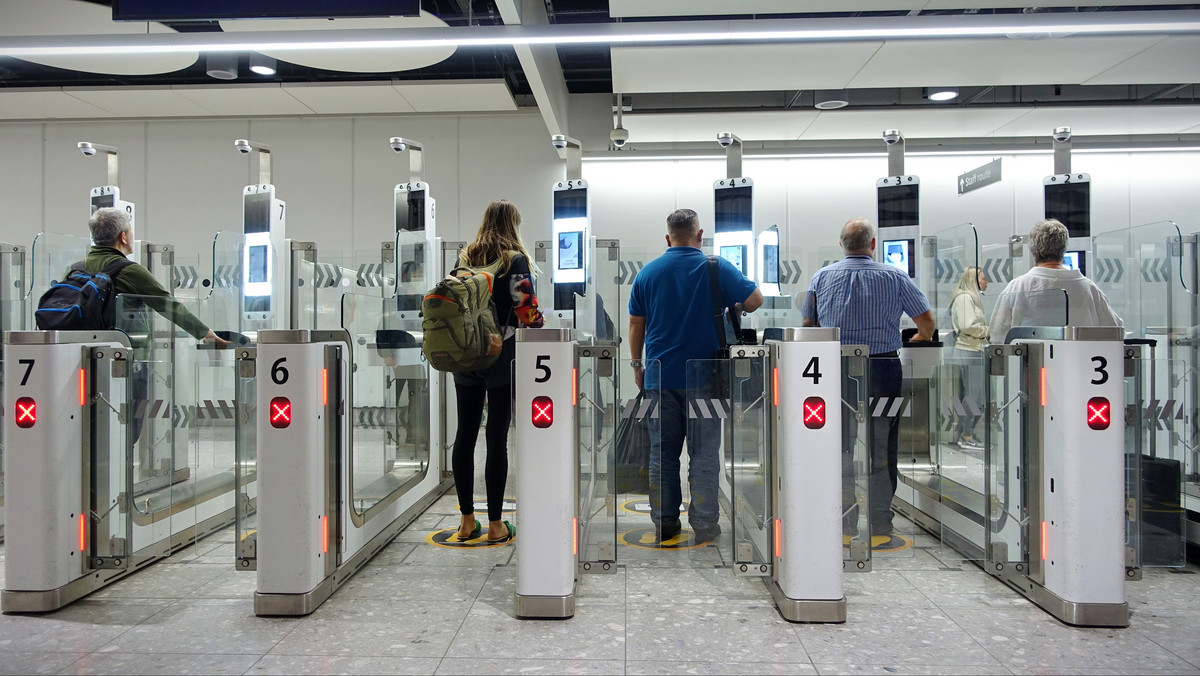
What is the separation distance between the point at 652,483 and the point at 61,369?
230 cm

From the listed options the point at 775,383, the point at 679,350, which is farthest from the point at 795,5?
the point at 775,383

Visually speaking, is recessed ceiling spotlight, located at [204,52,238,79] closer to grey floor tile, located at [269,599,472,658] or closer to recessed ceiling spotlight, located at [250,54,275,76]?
recessed ceiling spotlight, located at [250,54,275,76]

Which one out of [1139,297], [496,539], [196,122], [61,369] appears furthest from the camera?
[196,122]

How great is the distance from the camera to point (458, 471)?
3.24 metres

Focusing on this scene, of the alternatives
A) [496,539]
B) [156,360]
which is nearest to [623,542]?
[496,539]

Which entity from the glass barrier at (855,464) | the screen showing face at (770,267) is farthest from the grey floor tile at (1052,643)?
the screen showing face at (770,267)

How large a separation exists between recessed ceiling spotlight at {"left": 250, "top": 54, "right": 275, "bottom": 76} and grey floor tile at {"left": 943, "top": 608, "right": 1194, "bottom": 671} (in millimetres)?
5972

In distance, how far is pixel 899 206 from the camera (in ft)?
14.4

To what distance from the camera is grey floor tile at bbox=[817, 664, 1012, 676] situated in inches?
81.0

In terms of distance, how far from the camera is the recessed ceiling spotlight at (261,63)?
5.76 metres

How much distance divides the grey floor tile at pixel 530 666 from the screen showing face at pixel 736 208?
3026mm

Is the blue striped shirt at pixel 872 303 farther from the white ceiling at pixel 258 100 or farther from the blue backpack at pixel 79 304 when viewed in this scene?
the white ceiling at pixel 258 100

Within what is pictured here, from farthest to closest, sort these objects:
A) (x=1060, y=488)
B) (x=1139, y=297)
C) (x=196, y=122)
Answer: (x=196, y=122), (x=1139, y=297), (x=1060, y=488)

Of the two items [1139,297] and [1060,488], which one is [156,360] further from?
[1139,297]
